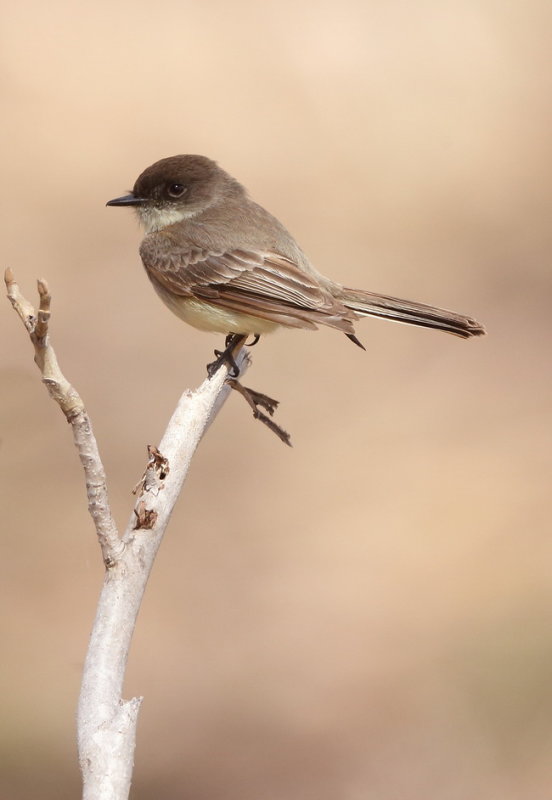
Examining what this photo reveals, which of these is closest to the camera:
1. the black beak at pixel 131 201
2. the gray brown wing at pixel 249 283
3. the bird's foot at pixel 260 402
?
the bird's foot at pixel 260 402

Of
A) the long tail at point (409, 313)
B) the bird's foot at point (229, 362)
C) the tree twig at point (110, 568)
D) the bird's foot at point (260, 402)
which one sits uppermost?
the long tail at point (409, 313)

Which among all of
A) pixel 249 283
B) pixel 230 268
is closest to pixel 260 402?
pixel 249 283

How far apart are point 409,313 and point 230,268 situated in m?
0.79

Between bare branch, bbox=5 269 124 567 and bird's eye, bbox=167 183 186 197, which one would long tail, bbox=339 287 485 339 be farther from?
bare branch, bbox=5 269 124 567

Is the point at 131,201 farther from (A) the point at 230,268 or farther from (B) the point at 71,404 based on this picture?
(B) the point at 71,404

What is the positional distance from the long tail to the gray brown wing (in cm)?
12

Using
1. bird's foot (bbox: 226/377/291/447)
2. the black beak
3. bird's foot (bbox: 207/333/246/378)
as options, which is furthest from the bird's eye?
bird's foot (bbox: 226/377/291/447)

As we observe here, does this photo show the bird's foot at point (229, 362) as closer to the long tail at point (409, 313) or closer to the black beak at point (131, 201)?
the long tail at point (409, 313)

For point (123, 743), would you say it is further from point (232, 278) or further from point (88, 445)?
point (232, 278)

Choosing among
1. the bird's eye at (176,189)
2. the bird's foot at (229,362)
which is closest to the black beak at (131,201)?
the bird's eye at (176,189)

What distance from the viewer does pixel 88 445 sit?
2.28 meters

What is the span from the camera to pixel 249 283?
171 inches

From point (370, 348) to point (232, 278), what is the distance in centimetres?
524

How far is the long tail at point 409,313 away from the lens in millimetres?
3891
